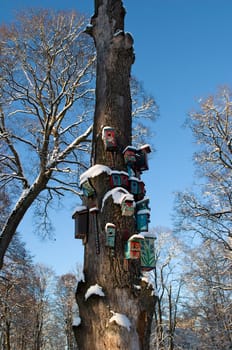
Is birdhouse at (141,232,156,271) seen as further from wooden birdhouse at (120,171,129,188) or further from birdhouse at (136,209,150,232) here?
wooden birdhouse at (120,171,129,188)

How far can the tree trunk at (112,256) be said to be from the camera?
290 centimetres

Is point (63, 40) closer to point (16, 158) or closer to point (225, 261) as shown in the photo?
point (16, 158)

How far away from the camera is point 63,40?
35.0ft

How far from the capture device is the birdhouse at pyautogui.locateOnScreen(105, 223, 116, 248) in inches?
123

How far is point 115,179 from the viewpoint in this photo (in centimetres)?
343

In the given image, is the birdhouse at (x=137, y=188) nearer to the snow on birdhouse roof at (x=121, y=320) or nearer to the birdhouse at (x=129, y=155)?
the birdhouse at (x=129, y=155)

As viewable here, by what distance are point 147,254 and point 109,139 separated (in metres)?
1.12

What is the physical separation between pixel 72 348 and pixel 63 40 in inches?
1019

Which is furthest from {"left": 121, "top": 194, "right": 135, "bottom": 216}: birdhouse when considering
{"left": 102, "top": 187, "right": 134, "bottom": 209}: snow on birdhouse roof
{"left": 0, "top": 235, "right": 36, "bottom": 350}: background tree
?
{"left": 0, "top": 235, "right": 36, "bottom": 350}: background tree

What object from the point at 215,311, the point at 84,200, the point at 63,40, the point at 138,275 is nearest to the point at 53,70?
the point at 63,40

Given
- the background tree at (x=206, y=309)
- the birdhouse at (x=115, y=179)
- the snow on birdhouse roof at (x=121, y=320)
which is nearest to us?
the snow on birdhouse roof at (x=121, y=320)

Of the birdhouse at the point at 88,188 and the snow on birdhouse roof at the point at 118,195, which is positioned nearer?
the snow on birdhouse roof at the point at 118,195

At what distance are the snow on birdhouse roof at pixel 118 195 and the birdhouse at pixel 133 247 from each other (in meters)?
0.34

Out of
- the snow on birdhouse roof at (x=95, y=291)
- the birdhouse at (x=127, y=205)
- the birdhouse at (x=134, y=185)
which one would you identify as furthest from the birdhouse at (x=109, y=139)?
the snow on birdhouse roof at (x=95, y=291)
